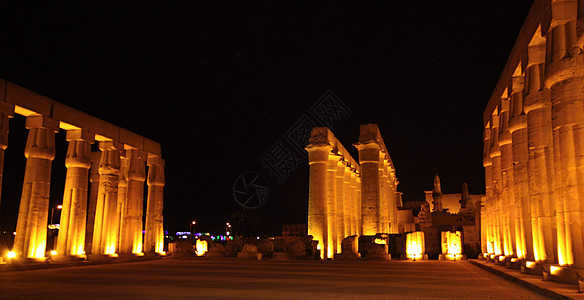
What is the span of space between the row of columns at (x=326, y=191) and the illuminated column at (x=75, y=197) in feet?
39.1

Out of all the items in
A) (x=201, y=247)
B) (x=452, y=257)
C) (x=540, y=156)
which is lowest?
(x=452, y=257)

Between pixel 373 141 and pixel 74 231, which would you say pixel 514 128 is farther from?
pixel 74 231

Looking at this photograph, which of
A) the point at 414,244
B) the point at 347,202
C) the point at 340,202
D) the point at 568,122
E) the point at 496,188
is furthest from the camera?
the point at 347,202

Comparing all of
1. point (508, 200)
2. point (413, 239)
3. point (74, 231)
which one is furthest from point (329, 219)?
point (74, 231)

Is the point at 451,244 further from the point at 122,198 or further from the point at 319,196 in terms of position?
the point at 122,198

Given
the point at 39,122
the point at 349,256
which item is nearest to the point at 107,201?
the point at 39,122

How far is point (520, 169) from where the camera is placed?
15.6 metres

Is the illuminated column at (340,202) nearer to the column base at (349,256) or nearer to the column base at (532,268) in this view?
the column base at (349,256)

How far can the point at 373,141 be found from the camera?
26.7m

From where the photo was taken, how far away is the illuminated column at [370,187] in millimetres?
27016

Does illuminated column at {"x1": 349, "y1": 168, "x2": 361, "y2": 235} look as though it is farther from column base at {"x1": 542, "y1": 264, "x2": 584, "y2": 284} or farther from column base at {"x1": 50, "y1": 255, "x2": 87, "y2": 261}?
column base at {"x1": 542, "y1": 264, "x2": 584, "y2": 284}

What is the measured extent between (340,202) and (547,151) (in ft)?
62.7

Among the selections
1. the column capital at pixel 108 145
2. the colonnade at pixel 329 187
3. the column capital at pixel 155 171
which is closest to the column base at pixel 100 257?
the column capital at pixel 108 145

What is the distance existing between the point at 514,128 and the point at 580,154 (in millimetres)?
6112
